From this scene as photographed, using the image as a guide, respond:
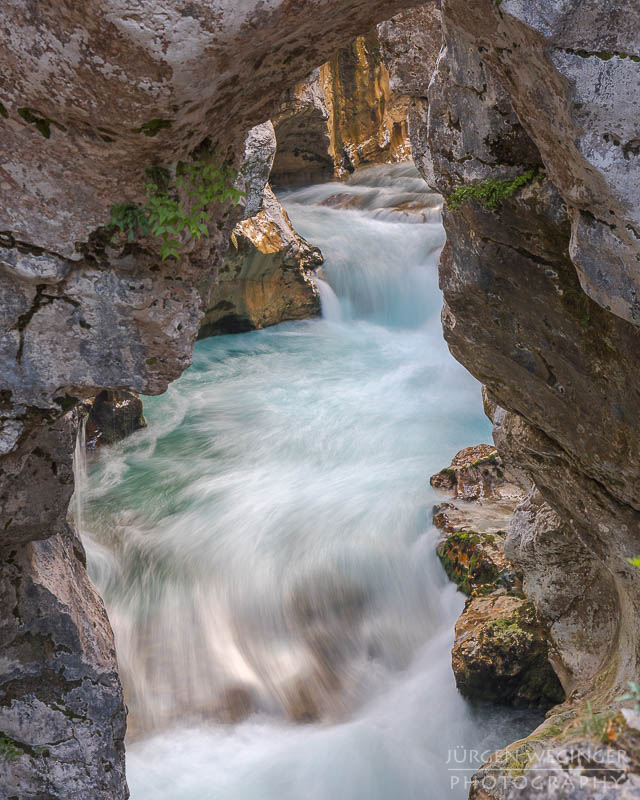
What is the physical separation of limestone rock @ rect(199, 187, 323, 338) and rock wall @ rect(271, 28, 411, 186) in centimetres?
487

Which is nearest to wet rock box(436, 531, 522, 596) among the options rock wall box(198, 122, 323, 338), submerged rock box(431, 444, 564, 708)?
submerged rock box(431, 444, 564, 708)

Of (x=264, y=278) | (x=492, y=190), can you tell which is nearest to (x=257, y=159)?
(x=264, y=278)

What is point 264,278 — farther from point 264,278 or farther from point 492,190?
point 492,190

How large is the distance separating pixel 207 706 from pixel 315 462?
3.99 metres

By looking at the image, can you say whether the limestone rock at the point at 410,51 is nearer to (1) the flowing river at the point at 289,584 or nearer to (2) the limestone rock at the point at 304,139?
(1) the flowing river at the point at 289,584

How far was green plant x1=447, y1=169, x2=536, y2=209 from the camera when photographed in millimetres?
3043

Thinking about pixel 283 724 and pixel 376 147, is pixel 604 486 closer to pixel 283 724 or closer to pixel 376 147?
pixel 283 724

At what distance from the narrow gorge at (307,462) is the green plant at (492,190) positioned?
1 cm

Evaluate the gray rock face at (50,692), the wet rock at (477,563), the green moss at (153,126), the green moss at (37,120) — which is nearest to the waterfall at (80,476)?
the gray rock face at (50,692)

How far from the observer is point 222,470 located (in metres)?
8.86

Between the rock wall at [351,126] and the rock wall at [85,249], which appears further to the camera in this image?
the rock wall at [351,126]

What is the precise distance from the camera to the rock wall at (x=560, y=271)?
2.26 meters

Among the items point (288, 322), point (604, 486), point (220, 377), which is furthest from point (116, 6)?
point (288, 322)

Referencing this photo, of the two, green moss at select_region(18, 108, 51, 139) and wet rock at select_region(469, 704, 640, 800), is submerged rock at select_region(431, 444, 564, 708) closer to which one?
wet rock at select_region(469, 704, 640, 800)
